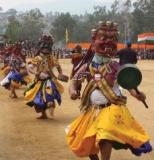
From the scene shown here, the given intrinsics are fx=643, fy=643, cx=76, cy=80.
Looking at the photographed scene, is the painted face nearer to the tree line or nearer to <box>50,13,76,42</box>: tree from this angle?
the tree line

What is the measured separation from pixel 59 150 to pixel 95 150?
2.19 m

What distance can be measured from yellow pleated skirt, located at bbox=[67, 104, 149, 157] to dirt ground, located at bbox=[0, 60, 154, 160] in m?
1.52

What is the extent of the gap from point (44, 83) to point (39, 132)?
1.96 meters

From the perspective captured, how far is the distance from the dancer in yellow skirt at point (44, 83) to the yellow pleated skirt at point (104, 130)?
5347 millimetres

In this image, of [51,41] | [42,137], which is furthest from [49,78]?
[42,137]

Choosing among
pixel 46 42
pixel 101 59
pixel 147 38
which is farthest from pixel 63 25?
pixel 101 59

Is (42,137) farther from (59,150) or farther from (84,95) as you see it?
(84,95)

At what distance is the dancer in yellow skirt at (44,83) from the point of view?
13.0 metres

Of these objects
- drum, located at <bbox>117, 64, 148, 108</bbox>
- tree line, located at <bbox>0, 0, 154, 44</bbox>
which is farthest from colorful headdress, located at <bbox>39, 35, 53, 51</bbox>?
tree line, located at <bbox>0, 0, 154, 44</bbox>

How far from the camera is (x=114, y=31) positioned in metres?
7.75

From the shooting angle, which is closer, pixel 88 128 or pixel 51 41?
pixel 88 128

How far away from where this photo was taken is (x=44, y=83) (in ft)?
43.7

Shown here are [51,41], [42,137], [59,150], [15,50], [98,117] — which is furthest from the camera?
[15,50]

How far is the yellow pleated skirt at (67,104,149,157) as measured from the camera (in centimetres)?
727
